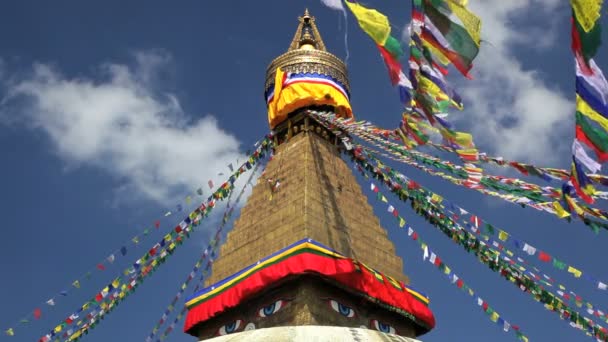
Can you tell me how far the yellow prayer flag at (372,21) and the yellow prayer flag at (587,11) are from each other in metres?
2.20

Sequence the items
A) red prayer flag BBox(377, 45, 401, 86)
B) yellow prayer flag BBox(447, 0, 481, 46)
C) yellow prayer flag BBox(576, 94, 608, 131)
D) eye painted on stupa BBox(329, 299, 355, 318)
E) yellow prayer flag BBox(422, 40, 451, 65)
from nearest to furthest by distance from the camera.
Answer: yellow prayer flag BBox(576, 94, 608, 131) → yellow prayer flag BBox(447, 0, 481, 46) → yellow prayer flag BBox(422, 40, 451, 65) → red prayer flag BBox(377, 45, 401, 86) → eye painted on stupa BBox(329, 299, 355, 318)

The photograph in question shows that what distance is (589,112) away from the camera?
482 cm

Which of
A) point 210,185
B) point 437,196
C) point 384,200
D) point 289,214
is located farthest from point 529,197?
point 210,185

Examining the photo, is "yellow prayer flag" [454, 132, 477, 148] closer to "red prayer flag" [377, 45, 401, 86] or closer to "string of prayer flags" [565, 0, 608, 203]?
"red prayer flag" [377, 45, 401, 86]

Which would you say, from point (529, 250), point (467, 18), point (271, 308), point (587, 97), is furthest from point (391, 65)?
point (271, 308)

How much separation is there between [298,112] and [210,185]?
3167 mm

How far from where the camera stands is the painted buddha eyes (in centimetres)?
1152

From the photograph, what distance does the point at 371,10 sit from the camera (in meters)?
5.94

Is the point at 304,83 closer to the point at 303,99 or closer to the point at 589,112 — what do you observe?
the point at 303,99

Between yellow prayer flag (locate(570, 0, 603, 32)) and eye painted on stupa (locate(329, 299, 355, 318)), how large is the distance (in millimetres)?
8267

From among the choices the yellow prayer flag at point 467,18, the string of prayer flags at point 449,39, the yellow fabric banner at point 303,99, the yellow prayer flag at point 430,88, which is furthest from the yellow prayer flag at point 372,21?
the yellow fabric banner at point 303,99

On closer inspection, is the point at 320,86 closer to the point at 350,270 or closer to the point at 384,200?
the point at 384,200

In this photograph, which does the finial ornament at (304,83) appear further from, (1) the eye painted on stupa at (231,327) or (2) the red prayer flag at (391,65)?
(2) the red prayer flag at (391,65)

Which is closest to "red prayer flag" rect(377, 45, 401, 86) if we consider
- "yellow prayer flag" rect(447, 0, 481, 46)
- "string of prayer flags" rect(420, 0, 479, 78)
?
"string of prayer flags" rect(420, 0, 479, 78)
